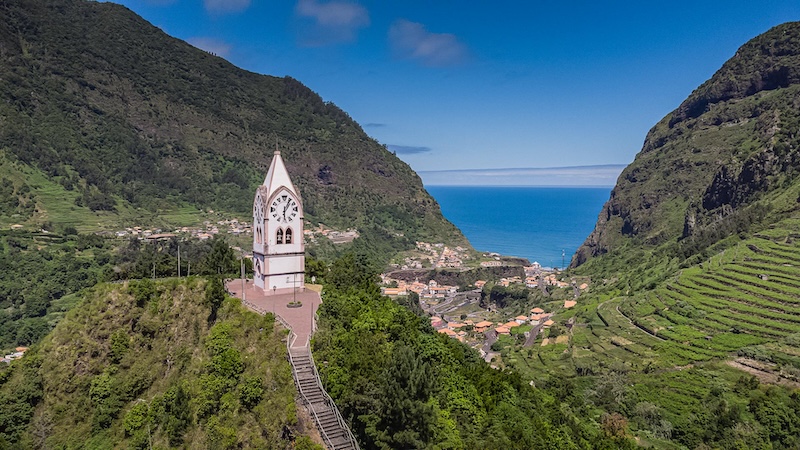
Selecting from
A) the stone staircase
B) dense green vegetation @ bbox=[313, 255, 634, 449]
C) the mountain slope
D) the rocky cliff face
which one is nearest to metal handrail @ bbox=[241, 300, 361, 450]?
the stone staircase

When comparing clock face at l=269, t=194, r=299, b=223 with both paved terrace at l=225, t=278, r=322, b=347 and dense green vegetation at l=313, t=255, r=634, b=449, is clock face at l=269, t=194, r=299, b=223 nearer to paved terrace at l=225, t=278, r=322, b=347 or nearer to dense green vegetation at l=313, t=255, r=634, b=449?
paved terrace at l=225, t=278, r=322, b=347

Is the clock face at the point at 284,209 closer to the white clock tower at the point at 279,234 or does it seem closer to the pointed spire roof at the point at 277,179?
the white clock tower at the point at 279,234

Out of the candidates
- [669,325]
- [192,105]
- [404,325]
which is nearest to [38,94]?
[192,105]

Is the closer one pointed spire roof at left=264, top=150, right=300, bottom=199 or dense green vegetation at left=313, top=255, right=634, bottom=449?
dense green vegetation at left=313, top=255, right=634, bottom=449

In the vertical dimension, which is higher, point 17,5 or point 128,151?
point 17,5

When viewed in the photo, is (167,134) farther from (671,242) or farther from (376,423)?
(376,423)

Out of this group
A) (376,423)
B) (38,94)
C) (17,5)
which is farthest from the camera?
(17,5)

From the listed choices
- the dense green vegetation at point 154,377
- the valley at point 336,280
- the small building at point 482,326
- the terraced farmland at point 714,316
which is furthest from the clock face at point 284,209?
the small building at point 482,326
